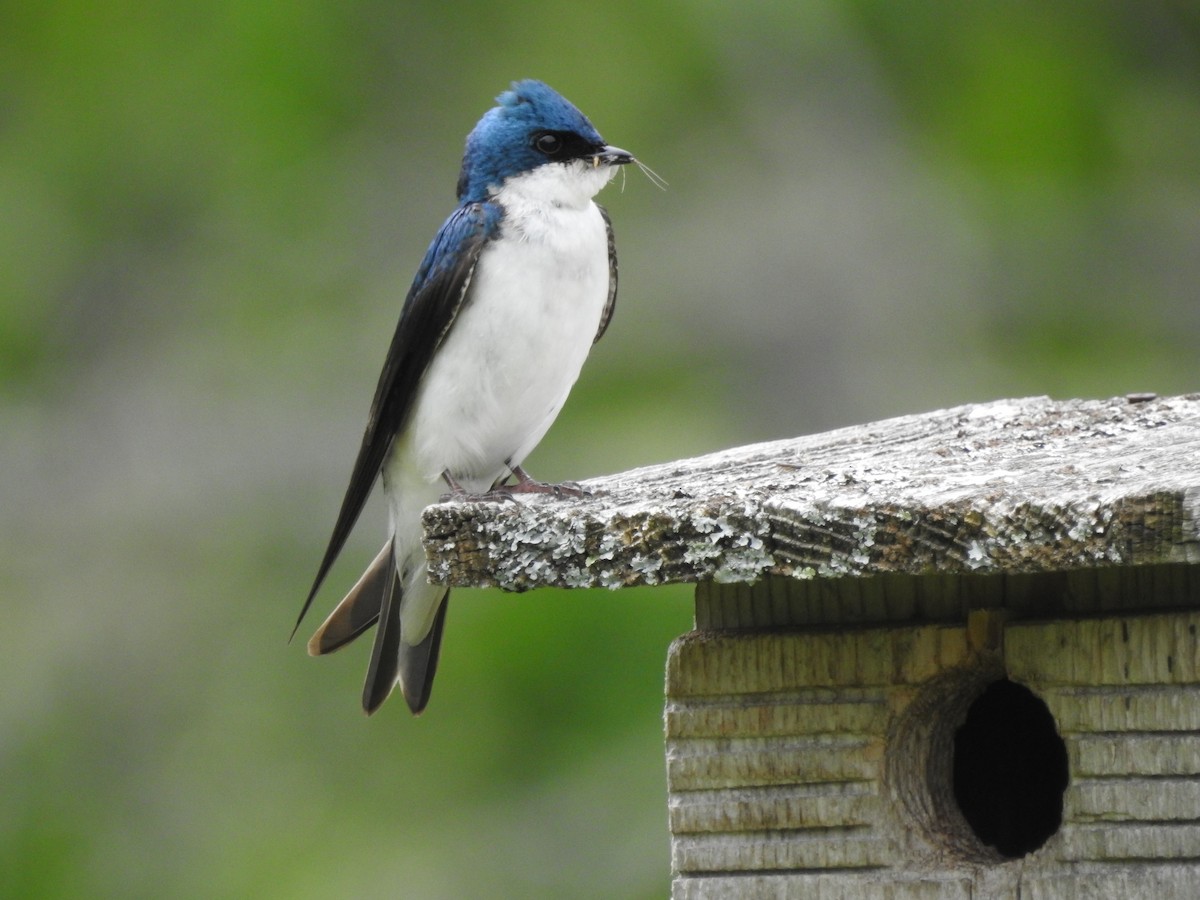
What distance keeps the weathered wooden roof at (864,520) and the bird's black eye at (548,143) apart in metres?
1.04

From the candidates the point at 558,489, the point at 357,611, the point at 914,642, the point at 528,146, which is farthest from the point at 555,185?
the point at 914,642

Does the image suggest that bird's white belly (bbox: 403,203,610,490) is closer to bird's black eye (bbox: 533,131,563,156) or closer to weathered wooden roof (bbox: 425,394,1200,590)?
bird's black eye (bbox: 533,131,563,156)

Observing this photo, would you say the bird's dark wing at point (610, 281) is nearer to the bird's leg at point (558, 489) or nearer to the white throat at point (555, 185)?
the white throat at point (555, 185)

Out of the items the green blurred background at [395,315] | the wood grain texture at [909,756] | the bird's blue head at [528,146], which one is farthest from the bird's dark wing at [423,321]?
the green blurred background at [395,315]

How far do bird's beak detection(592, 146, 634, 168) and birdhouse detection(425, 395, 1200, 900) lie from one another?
0.89 meters

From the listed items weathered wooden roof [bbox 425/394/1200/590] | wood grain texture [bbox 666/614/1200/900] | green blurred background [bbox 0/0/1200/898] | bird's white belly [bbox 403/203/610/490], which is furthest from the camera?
green blurred background [bbox 0/0/1200/898]

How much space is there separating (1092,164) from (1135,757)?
3385 millimetres

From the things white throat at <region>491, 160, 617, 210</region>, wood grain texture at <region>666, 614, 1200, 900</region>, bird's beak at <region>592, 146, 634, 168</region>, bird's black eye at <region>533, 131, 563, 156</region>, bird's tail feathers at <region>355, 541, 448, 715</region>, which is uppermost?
bird's black eye at <region>533, 131, 563, 156</region>

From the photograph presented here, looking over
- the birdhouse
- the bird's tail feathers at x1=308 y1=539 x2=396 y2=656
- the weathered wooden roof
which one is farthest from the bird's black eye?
the weathered wooden roof

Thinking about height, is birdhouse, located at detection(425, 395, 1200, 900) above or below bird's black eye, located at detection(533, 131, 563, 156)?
below

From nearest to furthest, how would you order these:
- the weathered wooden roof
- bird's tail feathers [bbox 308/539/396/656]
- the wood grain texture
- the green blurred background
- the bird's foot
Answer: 1. the weathered wooden roof
2. the wood grain texture
3. the bird's foot
4. bird's tail feathers [bbox 308/539/396/656]
5. the green blurred background

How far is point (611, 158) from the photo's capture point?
288 cm

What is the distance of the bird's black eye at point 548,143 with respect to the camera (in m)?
2.88

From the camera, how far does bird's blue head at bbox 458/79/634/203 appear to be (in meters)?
2.87
